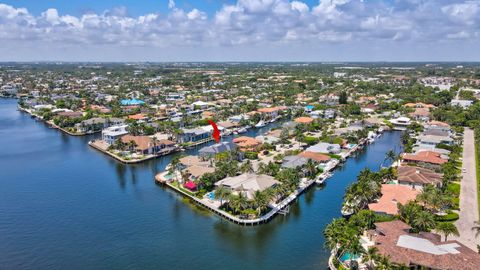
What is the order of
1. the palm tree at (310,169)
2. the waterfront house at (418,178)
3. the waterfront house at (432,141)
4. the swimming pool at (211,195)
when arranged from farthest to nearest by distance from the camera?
the waterfront house at (432,141)
the palm tree at (310,169)
the waterfront house at (418,178)
the swimming pool at (211,195)

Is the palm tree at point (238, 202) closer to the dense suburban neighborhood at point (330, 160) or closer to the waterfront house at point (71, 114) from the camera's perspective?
the dense suburban neighborhood at point (330, 160)

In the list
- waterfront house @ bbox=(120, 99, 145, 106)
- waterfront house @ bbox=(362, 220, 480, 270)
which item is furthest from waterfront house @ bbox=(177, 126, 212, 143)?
waterfront house @ bbox=(362, 220, 480, 270)

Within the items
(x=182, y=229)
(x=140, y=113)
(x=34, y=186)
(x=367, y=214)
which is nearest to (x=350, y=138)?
(x=367, y=214)

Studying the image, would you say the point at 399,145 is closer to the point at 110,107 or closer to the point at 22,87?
the point at 110,107

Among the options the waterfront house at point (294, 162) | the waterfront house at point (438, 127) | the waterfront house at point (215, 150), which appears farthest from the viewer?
the waterfront house at point (438, 127)

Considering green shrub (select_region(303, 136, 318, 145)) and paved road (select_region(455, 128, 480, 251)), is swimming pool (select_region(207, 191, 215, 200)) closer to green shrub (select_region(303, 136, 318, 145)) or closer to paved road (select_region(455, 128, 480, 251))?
paved road (select_region(455, 128, 480, 251))

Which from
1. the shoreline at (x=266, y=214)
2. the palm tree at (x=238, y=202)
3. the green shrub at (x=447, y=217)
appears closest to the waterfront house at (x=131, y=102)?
the shoreline at (x=266, y=214)

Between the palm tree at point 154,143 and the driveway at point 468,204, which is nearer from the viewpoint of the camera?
the driveway at point 468,204

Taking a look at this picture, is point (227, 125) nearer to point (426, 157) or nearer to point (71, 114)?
point (71, 114)
